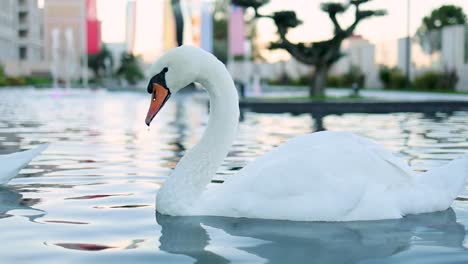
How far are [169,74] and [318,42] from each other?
23.7 metres

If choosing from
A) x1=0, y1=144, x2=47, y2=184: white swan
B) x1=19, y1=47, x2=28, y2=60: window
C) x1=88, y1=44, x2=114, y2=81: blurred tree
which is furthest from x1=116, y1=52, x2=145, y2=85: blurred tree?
x1=0, y1=144, x2=47, y2=184: white swan

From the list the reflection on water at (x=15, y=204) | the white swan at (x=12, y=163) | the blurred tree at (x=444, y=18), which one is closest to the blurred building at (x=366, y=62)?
the blurred tree at (x=444, y=18)

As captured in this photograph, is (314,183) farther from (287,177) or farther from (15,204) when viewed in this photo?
(15,204)

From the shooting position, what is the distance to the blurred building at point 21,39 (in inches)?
4272

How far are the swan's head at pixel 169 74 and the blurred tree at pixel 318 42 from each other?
23259 millimetres

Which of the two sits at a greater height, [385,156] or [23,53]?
[385,156]

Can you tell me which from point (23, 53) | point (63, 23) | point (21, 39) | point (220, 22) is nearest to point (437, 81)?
point (220, 22)

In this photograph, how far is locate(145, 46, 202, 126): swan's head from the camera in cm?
489

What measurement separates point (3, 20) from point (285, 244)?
105 metres

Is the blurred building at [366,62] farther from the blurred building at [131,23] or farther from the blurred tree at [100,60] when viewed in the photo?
the blurred tree at [100,60]

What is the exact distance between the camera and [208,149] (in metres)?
5.14

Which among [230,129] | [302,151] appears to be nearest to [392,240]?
[302,151]

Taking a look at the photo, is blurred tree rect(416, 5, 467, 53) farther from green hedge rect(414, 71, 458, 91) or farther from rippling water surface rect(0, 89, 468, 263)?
rippling water surface rect(0, 89, 468, 263)

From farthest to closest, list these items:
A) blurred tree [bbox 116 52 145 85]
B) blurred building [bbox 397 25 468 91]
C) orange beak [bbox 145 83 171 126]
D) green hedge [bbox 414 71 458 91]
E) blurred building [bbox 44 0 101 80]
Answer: blurred building [bbox 44 0 101 80] → blurred tree [bbox 116 52 145 85] → blurred building [bbox 397 25 468 91] → green hedge [bbox 414 71 458 91] → orange beak [bbox 145 83 171 126]
